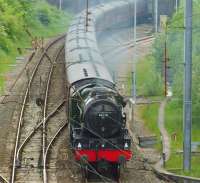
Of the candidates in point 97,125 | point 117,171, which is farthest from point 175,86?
point 97,125

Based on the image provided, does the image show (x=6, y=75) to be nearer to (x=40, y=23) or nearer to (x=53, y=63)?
(x=53, y=63)

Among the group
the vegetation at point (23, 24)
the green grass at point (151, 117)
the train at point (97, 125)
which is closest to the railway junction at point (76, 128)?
the train at point (97, 125)

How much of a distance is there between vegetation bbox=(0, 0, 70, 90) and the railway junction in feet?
13.6

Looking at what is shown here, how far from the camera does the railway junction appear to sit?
926 inches

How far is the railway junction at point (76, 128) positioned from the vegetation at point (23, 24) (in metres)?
4.16

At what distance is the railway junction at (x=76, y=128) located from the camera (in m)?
23.5

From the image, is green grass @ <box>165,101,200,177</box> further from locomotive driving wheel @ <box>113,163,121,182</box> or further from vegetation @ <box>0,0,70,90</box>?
vegetation @ <box>0,0,70,90</box>

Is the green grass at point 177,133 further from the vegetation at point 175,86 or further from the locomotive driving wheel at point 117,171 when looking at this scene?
the locomotive driving wheel at point 117,171

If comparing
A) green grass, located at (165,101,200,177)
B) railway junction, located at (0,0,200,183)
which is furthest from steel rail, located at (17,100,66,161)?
green grass, located at (165,101,200,177)

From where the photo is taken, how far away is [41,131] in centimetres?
3034

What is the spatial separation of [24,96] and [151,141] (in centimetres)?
1029

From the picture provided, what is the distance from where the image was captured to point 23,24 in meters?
60.2

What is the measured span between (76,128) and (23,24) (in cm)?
3753

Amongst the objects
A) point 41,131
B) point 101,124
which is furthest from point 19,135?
point 101,124
